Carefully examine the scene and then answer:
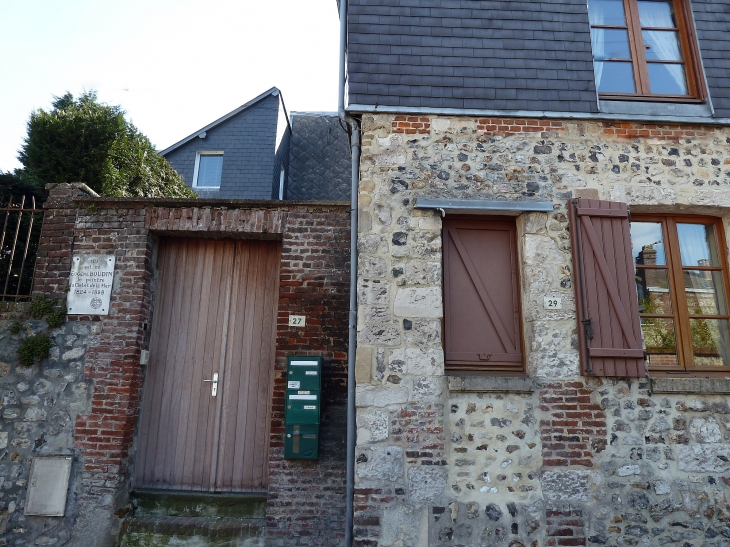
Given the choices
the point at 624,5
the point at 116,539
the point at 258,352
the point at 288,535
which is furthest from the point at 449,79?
the point at 116,539

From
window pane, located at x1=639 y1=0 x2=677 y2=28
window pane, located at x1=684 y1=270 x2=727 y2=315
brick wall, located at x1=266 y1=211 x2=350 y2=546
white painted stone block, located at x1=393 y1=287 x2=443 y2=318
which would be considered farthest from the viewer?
window pane, located at x1=639 y1=0 x2=677 y2=28

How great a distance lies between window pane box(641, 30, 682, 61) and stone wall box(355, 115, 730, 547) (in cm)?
122

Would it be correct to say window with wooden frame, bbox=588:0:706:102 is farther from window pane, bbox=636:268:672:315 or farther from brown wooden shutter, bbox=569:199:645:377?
window pane, bbox=636:268:672:315

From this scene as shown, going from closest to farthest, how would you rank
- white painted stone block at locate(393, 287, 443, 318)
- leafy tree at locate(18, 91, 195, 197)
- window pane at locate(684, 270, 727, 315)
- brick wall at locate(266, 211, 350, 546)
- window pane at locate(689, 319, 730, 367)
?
white painted stone block at locate(393, 287, 443, 318), brick wall at locate(266, 211, 350, 546), window pane at locate(689, 319, 730, 367), window pane at locate(684, 270, 727, 315), leafy tree at locate(18, 91, 195, 197)

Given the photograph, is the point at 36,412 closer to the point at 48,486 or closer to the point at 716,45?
the point at 48,486

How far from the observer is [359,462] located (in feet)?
13.6

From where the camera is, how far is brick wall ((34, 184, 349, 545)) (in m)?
4.51

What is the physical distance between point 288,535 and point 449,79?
4.41 m

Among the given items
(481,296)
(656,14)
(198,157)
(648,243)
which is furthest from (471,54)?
(198,157)

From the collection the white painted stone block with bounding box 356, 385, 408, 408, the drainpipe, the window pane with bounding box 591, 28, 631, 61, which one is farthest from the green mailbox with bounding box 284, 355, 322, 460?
the window pane with bounding box 591, 28, 631, 61

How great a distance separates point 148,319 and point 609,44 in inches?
215

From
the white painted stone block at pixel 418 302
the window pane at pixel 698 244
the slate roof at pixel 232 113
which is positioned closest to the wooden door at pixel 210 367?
the white painted stone block at pixel 418 302

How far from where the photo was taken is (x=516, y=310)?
4590 millimetres

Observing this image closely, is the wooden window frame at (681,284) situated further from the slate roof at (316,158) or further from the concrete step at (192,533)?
the slate roof at (316,158)
